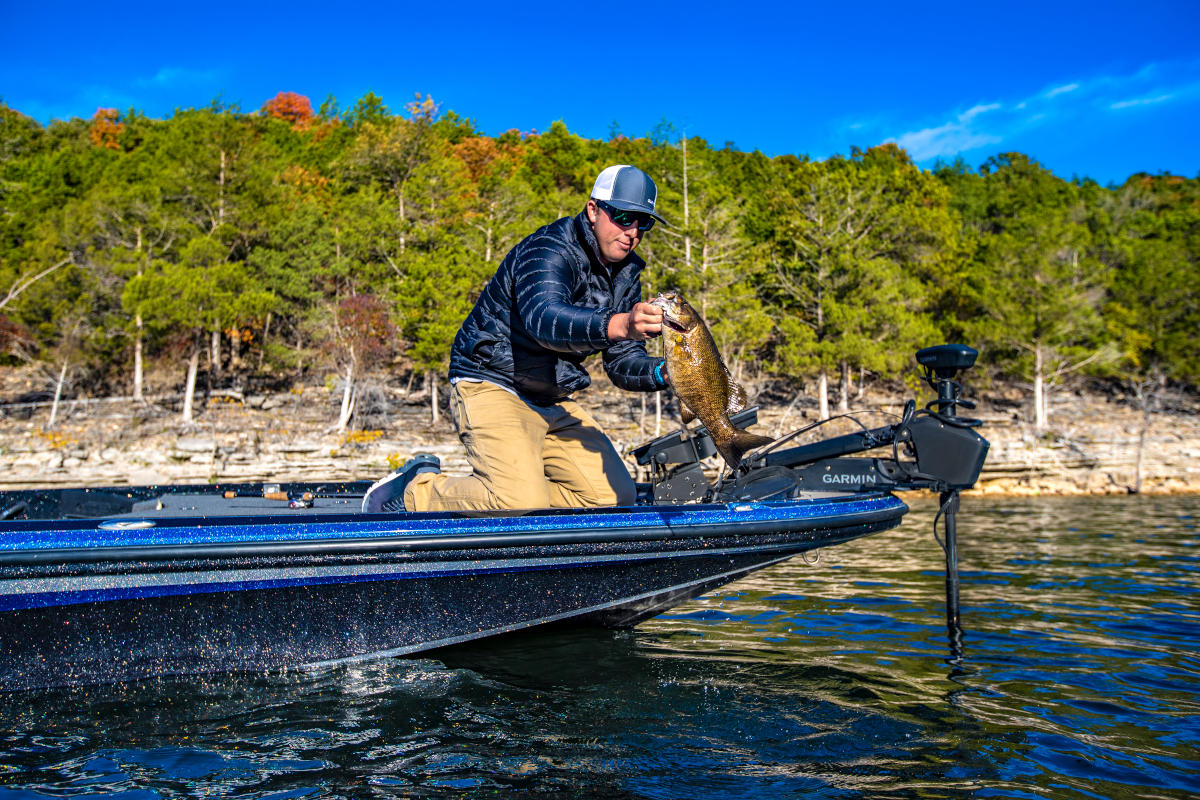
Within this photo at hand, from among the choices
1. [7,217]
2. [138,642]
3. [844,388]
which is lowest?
[138,642]

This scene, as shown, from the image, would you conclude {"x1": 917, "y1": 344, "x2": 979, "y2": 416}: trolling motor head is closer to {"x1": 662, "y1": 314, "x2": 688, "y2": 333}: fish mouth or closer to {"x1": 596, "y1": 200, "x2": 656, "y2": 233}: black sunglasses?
{"x1": 596, "y1": 200, "x2": 656, "y2": 233}: black sunglasses

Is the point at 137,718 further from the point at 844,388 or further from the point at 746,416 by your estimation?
the point at 844,388

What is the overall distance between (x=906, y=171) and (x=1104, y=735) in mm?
47802

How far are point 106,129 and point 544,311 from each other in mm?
68543

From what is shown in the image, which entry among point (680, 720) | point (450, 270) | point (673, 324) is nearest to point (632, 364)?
point (673, 324)

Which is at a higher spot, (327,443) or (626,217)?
(626,217)

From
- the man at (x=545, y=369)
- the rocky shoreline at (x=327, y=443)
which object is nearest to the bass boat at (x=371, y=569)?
the man at (x=545, y=369)

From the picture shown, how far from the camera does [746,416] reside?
212 inches

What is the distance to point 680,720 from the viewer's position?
412 centimetres

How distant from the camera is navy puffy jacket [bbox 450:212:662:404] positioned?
4.52 meters

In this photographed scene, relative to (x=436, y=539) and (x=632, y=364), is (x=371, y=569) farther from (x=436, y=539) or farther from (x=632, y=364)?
(x=632, y=364)

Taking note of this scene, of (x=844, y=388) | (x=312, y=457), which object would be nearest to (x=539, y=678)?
(x=312, y=457)

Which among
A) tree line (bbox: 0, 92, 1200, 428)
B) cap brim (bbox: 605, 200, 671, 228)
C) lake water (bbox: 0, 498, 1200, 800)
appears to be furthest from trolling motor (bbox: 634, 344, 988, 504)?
tree line (bbox: 0, 92, 1200, 428)

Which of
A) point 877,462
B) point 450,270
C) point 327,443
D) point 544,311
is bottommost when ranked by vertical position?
point 877,462
